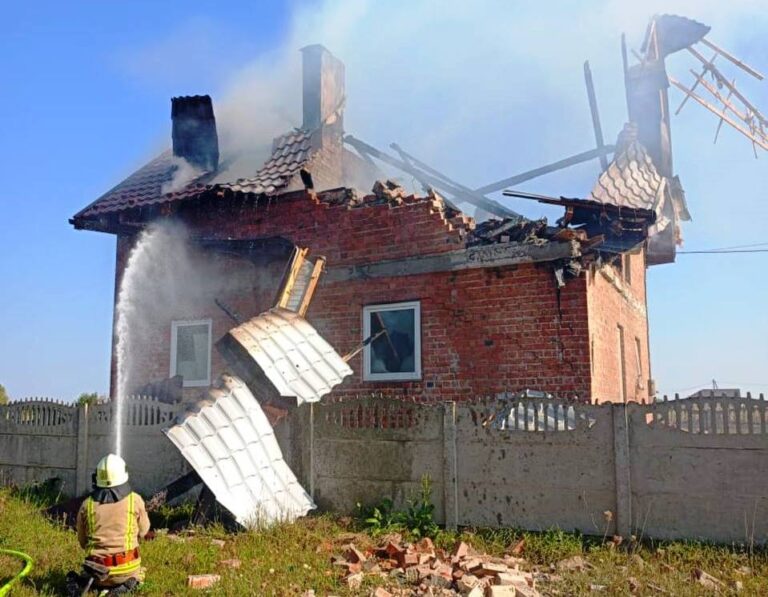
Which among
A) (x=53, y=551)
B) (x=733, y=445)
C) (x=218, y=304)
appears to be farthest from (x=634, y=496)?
(x=218, y=304)

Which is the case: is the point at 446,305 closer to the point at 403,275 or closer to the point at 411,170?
the point at 403,275

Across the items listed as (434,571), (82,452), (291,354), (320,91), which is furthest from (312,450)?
(320,91)

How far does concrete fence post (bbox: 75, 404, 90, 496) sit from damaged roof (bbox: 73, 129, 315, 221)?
14.1 ft

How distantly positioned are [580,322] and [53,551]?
6730 mm

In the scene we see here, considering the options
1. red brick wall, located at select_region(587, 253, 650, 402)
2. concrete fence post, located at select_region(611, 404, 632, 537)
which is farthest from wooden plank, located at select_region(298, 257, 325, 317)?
concrete fence post, located at select_region(611, 404, 632, 537)

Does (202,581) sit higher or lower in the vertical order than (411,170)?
lower

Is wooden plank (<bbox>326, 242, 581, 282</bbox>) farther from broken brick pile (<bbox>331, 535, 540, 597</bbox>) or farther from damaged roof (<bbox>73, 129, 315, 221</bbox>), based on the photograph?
broken brick pile (<bbox>331, 535, 540, 597</bbox>)

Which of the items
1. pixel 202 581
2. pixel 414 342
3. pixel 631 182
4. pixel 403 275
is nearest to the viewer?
pixel 202 581

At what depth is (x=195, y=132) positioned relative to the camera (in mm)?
14695

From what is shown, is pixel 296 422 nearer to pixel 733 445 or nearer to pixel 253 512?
pixel 253 512

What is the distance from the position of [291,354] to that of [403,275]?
92.3 inches

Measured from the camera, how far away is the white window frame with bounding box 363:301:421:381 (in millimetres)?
10258

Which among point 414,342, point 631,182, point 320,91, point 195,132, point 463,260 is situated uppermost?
point 320,91

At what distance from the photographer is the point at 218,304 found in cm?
1147
